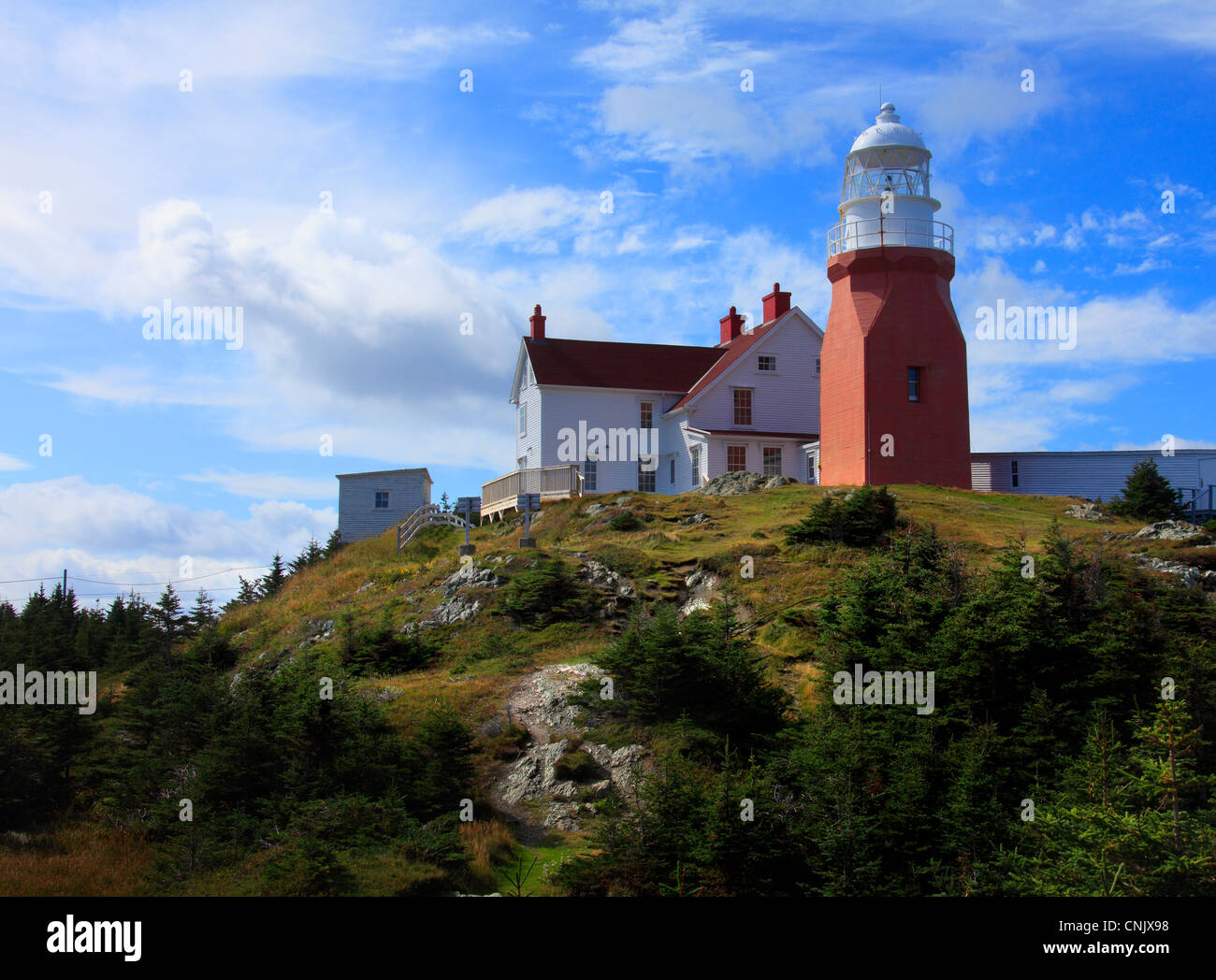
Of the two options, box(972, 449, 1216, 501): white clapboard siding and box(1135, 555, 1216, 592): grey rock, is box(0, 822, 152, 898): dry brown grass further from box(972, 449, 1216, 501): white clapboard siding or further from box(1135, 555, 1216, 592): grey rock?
box(972, 449, 1216, 501): white clapboard siding

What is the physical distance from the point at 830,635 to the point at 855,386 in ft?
51.2

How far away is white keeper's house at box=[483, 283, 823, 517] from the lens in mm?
40031

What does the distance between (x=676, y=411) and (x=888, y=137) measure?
550 inches

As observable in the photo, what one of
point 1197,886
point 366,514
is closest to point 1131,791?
point 1197,886

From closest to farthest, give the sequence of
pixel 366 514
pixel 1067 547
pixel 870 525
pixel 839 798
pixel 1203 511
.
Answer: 1. pixel 839 798
2. pixel 1067 547
3. pixel 870 525
4. pixel 1203 511
5. pixel 366 514

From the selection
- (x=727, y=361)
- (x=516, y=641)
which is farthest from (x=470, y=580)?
(x=727, y=361)

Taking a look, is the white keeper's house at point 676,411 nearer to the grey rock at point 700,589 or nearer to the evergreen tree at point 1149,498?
the evergreen tree at point 1149,498

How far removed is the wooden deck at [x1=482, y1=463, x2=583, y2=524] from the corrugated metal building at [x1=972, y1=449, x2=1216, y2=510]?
48.6 ft

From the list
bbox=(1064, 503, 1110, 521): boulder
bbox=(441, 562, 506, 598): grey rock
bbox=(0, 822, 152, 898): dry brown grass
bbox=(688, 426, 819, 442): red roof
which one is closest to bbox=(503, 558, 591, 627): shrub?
bbox=(441, 562, 506, 598): grey rock

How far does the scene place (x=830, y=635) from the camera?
18000 millimetres

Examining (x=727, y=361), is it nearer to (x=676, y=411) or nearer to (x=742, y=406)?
(x=742, y=406)
